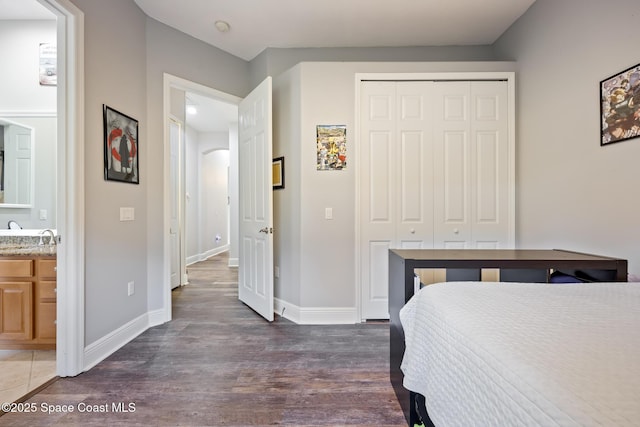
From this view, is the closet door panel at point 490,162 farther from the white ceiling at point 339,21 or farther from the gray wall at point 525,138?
the white ceiling at point 339,21

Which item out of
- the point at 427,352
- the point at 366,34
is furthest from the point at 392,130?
the point at 427,352

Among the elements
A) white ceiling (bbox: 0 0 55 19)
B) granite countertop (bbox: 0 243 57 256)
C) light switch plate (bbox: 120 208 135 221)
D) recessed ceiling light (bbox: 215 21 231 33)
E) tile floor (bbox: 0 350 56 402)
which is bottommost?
tile floor (bbox: 0 350 56 402)

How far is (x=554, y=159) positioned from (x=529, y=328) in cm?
200

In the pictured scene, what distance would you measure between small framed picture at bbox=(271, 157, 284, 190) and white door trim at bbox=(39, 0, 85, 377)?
5.11 ft

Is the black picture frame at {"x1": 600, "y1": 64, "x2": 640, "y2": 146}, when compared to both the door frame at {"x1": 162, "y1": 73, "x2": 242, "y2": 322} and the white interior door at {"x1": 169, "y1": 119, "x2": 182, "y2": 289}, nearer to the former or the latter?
the door frame at {"x1": 162, "y1": 73, "x2": 242, "y2": 322}

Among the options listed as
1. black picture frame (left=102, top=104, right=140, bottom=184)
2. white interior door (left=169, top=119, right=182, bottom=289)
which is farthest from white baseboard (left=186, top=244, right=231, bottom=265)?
black picture frame (left=102, top=104, right=140, bottom=184)

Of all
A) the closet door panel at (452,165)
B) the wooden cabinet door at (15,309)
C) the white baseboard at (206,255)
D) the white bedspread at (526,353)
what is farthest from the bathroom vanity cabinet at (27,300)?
the white baseboard at (206,255)

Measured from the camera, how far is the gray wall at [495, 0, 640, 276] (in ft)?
5.32

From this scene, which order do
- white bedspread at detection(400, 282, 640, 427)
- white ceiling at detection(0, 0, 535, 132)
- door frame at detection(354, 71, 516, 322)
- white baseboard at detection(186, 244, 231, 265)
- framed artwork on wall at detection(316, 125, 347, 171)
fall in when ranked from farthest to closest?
white baseboard at detection(186, 244, 231, 265), framed artwork on wall at detection(316, 125, 347, 171), door frame at detection(354, 71, 516, 322), white ceiling at detection(0, 0, 535, 132), white bedspread at detection(400, 282, 640, 427)

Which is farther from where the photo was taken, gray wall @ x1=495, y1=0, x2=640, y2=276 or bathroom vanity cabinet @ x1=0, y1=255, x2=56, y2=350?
bathroom vanity cabinet @ x1=0, y1=255, x2=56, y2=350

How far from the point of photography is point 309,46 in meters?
2.94

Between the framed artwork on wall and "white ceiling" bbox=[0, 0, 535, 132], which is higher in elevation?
"white ceiling" bbox=[0, 0, 535, 132]

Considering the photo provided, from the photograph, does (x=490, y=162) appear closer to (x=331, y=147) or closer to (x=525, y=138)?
(x=525, y=138)

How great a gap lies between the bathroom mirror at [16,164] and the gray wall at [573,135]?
434cm
